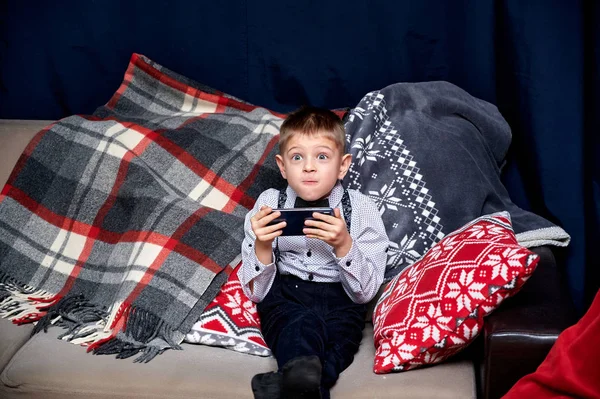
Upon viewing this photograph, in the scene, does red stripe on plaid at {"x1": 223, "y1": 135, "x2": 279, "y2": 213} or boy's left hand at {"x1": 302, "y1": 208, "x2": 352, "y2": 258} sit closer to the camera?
boy's left hand at {"x1": 302, "y1": 208, "x2": 352, "y2": 258}

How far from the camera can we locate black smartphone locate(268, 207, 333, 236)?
1.76 meters

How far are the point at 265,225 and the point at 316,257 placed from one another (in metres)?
0.23

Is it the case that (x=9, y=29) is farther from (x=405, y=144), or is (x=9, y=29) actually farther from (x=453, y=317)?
(x=453, y=317)

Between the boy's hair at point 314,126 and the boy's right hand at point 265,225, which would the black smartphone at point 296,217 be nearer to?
the boy's right hand at point 265,225

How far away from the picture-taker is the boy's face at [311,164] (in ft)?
6.21

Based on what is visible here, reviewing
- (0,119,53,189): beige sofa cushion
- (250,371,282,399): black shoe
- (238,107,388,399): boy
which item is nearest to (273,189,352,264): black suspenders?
(238,107,388,399): boy

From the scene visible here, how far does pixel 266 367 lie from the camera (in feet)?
5.89

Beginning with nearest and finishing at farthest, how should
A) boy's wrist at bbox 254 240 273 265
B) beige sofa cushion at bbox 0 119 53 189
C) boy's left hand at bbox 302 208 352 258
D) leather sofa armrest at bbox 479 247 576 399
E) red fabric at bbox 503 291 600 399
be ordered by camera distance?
red fabric at bbox 503 291 600 399 → leather sofa armrest at bbox 479 247 576 399 → boy's left hand at bbox 302 208 352 258 → boy's wrist at bbox 254 240 273 265 → beige sofa cushion at bbox 0 119 53 189

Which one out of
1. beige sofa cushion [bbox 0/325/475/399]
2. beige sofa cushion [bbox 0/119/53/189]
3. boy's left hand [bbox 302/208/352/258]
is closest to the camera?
beige sofa cushion [bbox 0/325/475/399]

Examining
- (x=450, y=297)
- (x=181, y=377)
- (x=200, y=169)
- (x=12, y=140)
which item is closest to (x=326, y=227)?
(x=450, y=297)

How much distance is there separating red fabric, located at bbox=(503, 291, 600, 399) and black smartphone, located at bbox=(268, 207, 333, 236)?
1.88 ft

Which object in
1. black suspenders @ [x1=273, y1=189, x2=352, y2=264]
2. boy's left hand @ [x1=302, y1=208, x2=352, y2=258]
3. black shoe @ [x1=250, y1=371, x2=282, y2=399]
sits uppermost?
boy's left hand @ [x1=302, y1=208, x2=352, y2=258]

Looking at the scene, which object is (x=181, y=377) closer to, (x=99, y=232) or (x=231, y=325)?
(x=231, y=325)

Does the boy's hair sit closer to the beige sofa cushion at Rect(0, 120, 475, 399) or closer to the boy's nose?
the boy's nose
